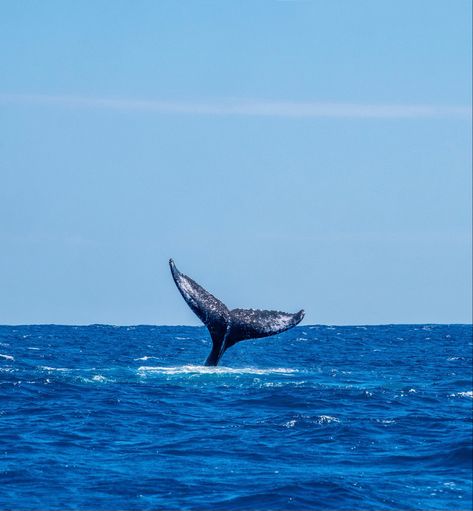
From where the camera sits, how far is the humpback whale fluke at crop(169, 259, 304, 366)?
19.9 metres

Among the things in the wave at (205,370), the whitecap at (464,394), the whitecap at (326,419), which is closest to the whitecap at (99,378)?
the wave at (205,370)

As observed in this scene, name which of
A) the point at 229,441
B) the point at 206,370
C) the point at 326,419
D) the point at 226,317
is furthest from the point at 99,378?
the point at 229,441

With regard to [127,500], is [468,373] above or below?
above

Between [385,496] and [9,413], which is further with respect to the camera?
[9,413]

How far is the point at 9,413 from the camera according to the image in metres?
16.9

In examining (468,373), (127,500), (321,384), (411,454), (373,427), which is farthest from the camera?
(468,373)

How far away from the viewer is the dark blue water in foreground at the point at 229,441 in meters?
11.0

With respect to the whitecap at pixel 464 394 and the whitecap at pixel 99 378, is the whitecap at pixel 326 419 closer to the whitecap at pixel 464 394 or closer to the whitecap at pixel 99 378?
the whitecap at pixel 464 394

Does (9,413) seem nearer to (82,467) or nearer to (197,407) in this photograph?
(197,407)

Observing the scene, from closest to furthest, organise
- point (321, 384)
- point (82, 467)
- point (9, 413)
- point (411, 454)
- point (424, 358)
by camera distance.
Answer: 1. point (82, 467)
2. point (411, 454)
3. point (9, 413)
4. point (321, 384)
5. point (424, 358)

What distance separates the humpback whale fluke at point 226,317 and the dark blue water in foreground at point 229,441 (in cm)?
106

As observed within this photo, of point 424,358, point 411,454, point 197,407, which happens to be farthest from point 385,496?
point 424,358

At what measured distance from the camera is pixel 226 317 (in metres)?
20.4

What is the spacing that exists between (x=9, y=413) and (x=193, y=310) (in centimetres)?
477
